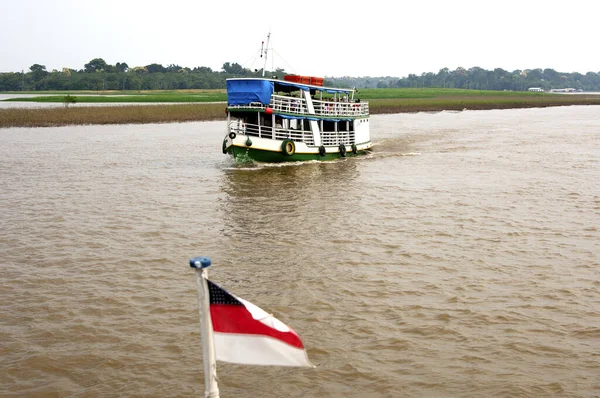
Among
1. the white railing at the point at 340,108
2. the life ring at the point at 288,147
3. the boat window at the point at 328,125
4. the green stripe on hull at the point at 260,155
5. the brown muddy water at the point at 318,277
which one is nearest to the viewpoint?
the brown muddy water at the point at 318,277

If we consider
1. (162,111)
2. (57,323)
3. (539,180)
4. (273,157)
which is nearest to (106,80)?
(162,111)

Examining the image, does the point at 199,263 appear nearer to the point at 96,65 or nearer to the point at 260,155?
the point at 260,155

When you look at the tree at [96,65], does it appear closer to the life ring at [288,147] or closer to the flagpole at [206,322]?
the life ring at [288,147]

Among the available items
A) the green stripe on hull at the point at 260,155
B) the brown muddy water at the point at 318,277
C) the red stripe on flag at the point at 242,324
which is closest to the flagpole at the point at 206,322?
the red stripe on flag at the point at 242,324

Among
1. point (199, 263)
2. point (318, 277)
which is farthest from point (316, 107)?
point (199, 263)

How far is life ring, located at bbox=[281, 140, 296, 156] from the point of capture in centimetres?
3092

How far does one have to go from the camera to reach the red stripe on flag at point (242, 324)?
5.27 metres

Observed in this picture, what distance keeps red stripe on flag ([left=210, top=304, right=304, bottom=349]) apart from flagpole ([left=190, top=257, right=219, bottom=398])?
103 millimetres

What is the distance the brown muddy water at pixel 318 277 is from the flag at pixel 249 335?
341 centimetres

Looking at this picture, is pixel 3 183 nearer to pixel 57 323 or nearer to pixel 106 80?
pixel 57 323

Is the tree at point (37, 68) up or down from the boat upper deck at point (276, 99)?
up

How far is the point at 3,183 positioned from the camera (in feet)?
86.2

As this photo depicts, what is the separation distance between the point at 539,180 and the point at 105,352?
21975 mm

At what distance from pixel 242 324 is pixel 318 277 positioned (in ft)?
27.7
